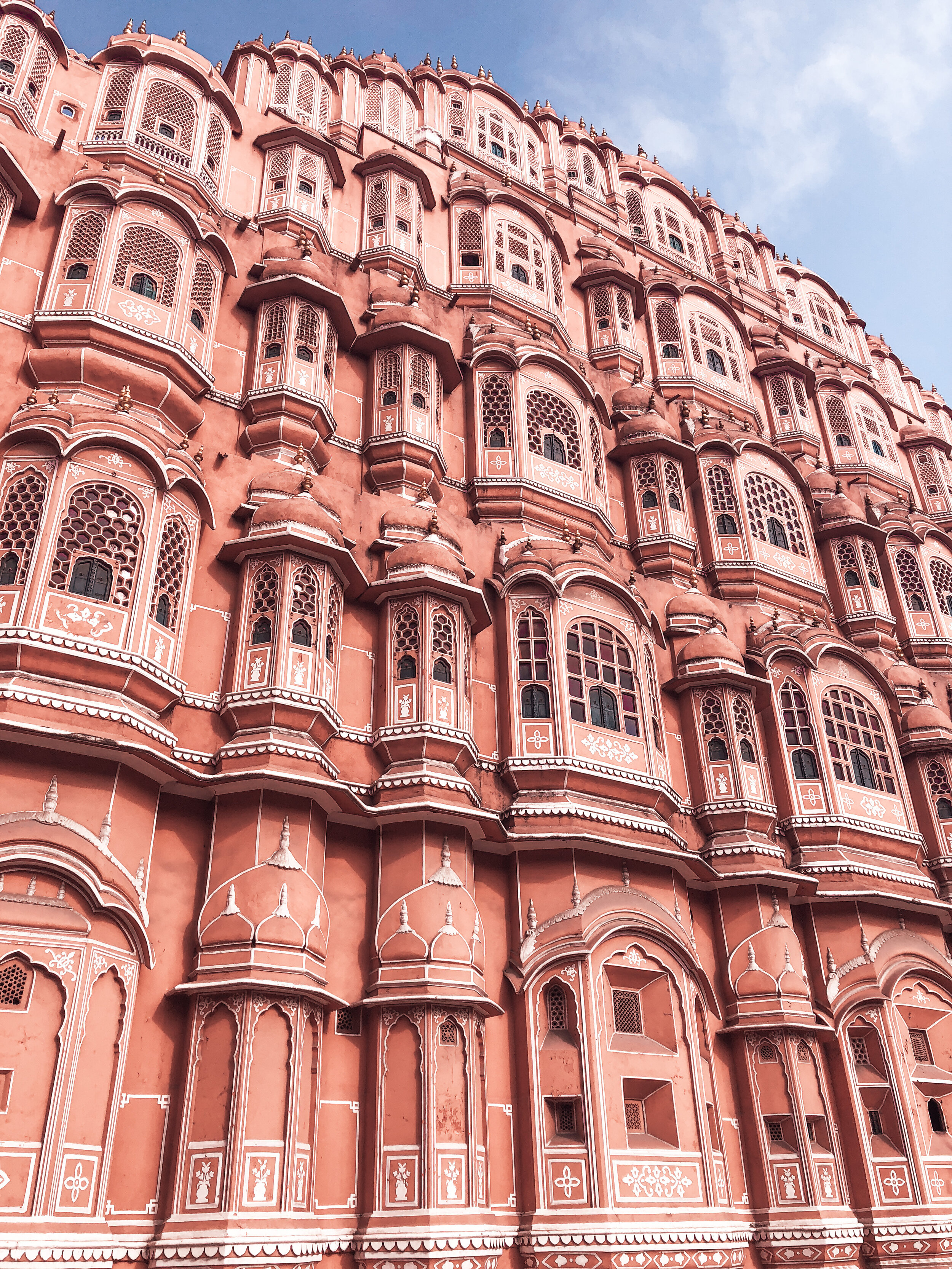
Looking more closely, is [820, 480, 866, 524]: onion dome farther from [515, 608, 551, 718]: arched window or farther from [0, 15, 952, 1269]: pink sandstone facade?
[515, 608, 551, 718]: arched window

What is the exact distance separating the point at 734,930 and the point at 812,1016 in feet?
5.50

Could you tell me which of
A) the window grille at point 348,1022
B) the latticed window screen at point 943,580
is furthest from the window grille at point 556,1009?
the latticed window screen at point 943,580

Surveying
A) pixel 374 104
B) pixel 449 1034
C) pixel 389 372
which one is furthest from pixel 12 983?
pixel 374 104

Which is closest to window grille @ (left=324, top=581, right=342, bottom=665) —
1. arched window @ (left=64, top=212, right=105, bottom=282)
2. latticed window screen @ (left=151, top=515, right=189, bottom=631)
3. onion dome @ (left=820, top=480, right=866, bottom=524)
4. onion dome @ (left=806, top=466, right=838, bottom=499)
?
latticed window screen @ (left=151, top=515, right=189, bottom=631)

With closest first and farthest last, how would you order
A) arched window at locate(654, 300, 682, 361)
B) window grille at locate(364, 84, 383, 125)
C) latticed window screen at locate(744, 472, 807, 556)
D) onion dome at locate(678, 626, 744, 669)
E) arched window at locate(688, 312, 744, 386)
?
onion dome at locate(678, 626, 744, 669)
latticed window screen at locate(744, 472, 807, 556)
window grille at locate(364, 84, 383, 125)
arched window at locate(654, 300, 682, 361)
arched window at locate(688, 312, 744, 386)

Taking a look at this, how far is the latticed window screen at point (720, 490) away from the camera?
2242cm

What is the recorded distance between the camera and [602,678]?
16453 millimetres

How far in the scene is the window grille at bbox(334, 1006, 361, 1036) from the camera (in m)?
12.3

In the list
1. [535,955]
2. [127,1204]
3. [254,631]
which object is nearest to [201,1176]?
[127,1204]

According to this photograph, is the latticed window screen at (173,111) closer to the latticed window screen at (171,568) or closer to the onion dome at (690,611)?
the latticed window screen at (171,568)

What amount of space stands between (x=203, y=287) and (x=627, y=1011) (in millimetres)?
13773

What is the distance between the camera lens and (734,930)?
53.3 feet

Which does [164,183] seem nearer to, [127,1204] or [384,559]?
[384,559]

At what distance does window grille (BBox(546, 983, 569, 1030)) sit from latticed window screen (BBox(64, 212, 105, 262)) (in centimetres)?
1313
